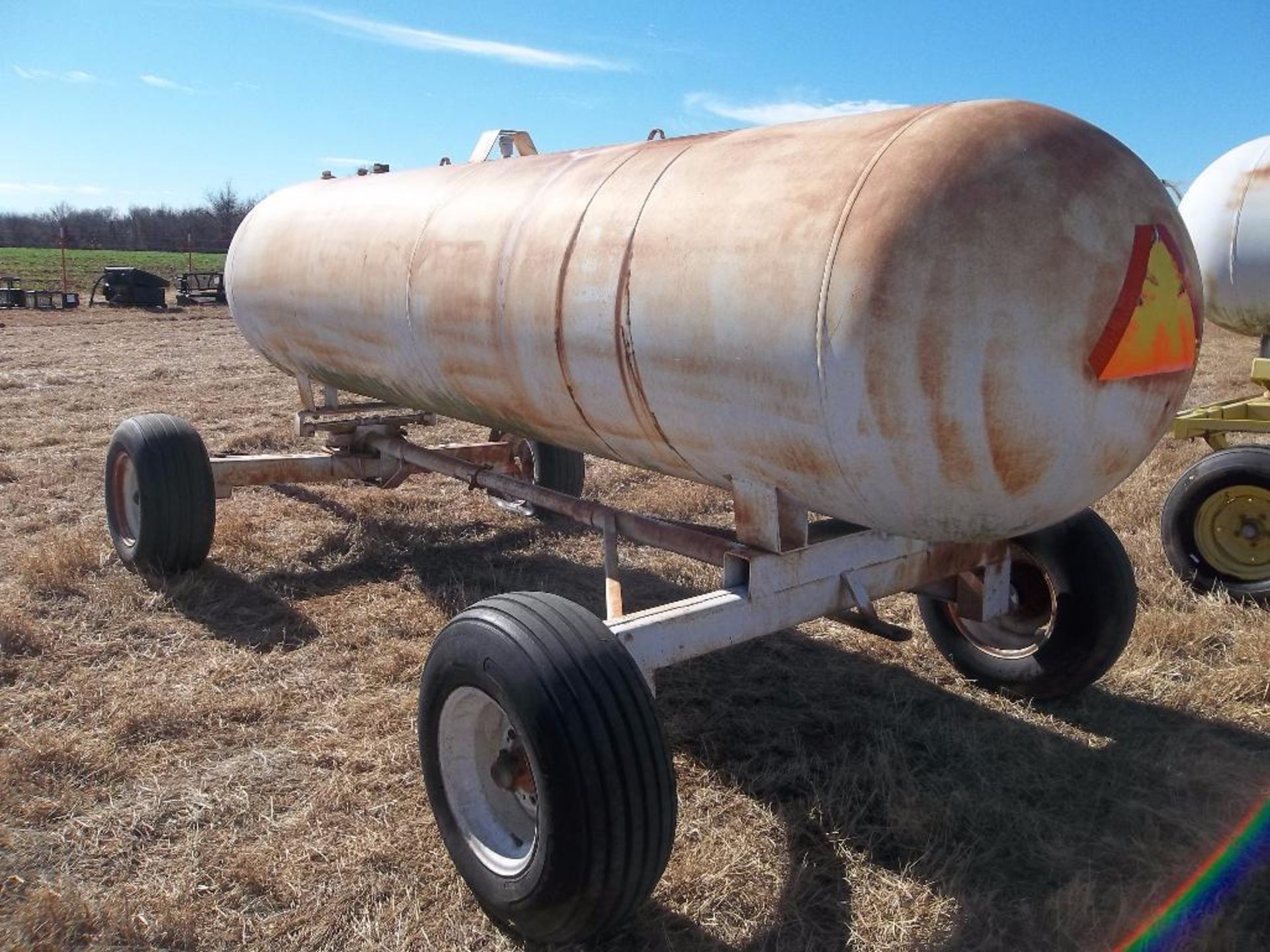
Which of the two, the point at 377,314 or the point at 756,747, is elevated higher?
the point at 377,314

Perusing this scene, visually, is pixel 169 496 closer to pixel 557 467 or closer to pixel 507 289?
pixel 557 467

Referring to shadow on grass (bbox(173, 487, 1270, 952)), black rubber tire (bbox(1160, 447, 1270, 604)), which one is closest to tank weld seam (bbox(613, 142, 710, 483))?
shadow on grass (bbox(173, 487, 1270, 952))

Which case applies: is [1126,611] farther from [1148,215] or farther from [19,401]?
[19,401]

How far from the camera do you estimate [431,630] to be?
4.30m

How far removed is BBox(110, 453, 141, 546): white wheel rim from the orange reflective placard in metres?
4.37

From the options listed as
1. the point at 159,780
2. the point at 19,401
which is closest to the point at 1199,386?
the point at 159,780

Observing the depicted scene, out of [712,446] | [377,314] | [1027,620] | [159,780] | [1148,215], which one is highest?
[1148,215]

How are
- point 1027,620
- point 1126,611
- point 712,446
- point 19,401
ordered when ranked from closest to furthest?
point 712,446
point 1126,611
point 1027,620
point 19,401

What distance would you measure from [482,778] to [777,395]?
48.8 inches

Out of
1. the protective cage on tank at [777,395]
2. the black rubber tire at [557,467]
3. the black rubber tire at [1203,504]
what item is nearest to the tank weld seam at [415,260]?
the protective cage on tank at [777,395]

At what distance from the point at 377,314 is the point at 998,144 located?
95.9 inches

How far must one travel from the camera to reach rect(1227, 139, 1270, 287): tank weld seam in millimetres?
5355

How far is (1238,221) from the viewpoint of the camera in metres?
5.36

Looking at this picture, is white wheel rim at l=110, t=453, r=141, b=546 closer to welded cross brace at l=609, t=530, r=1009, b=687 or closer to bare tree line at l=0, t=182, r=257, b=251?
welded cross brace at l=609, t=530, r=1009, b=687
